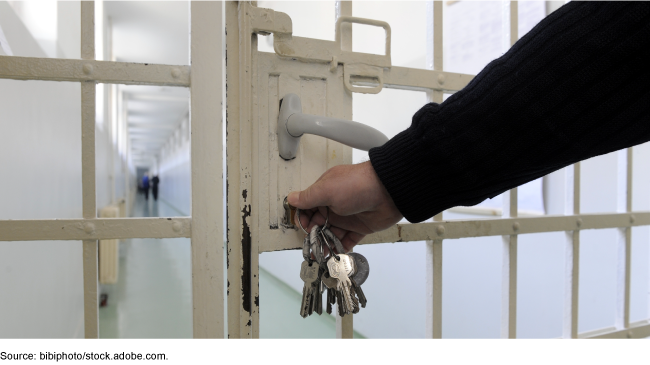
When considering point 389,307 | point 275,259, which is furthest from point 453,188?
point 275,259

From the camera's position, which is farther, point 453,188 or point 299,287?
point 299,287

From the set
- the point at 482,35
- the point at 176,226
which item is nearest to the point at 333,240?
the point at 176,226

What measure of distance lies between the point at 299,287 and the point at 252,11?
102 inches

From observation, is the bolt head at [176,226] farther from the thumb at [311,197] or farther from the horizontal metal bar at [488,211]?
the horizontal metal bar at [488,211]

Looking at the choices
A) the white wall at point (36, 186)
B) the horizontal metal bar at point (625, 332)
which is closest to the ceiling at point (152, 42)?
the white wall at point (36, 186)

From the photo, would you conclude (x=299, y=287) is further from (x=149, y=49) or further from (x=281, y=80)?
(x=149, y=49)

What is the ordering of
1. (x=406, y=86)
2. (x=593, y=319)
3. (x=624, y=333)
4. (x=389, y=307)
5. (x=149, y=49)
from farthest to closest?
(x=149, y=49) → (x=389, y=307) → (x=593, y=319) → (x=624, y=333) → (x=406, y=86)

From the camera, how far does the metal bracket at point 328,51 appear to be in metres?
0.52

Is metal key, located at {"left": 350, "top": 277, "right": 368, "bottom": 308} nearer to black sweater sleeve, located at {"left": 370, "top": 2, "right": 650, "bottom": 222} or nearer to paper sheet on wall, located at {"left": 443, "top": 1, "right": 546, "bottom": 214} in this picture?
black sweater sleeve, located at {"left": 370, "top": 2, "right": 650, "bottom": 222}

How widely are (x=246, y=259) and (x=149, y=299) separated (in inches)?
91.7

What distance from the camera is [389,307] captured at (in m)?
1.92

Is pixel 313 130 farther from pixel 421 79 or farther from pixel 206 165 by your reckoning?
pixel 421 79

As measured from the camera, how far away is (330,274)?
0.48m

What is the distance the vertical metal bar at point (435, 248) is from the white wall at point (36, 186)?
0.91 meters
